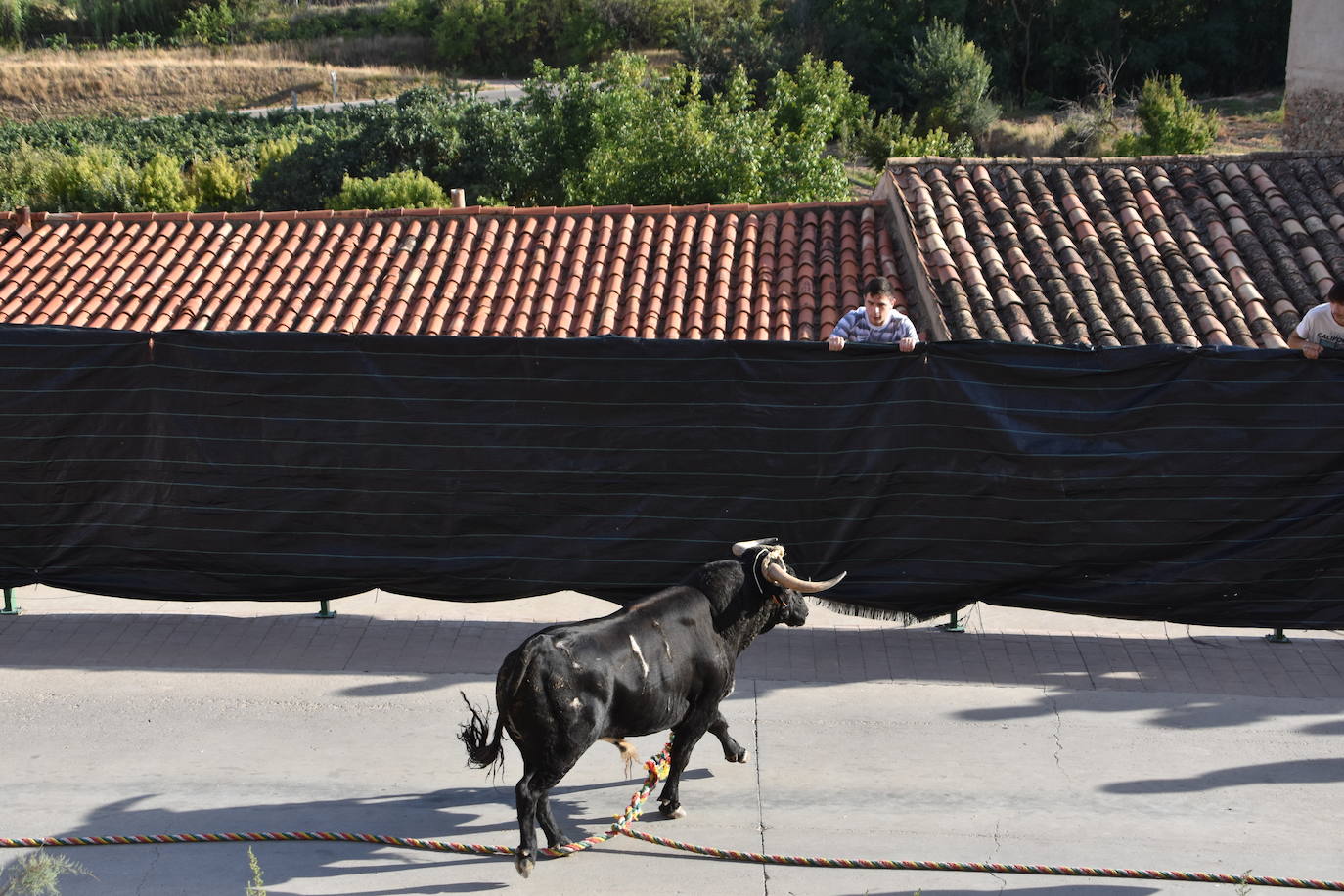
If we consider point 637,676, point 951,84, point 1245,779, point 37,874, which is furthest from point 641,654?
point 951,84

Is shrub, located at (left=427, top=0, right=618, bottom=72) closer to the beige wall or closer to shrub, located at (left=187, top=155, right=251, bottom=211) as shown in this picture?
shrub, located at (left=187, top=155, right=251, bottom=211)

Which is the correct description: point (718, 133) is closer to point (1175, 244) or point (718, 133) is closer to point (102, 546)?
point (1175, 244)

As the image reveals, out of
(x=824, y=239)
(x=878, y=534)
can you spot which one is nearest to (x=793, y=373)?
(x=878, y=534)

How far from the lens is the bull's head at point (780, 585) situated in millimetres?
6465

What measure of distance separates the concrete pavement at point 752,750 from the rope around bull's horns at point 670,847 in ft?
0.19

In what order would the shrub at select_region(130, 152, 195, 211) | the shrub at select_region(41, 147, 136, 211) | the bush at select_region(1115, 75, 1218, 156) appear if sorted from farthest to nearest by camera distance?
1. the shrub at select_region(41, 147, 136, 211)
2. the shrub at select_region(130, 152, 195, 211)
3. the bush at select_region(1115, 75, 1218, 156)

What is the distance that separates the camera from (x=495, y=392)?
8.46 meters

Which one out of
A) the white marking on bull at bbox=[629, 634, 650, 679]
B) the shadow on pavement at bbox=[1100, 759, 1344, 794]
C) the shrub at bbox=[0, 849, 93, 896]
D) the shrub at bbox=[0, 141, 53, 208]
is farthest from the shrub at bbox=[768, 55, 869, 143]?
the shrub at bbox=[0, 141, 53, 208]

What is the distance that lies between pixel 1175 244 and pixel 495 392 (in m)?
8.06

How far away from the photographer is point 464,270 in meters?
14.1

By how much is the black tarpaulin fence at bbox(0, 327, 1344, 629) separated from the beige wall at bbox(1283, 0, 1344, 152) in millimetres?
10733

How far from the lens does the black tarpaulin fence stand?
8164 millimetres

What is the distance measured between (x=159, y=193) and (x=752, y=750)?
31550mm

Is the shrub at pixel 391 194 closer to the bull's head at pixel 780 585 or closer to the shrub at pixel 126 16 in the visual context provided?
the bull's head at pixel 780 585
